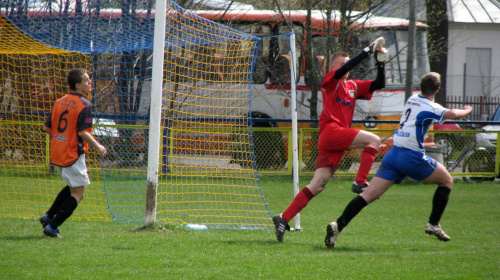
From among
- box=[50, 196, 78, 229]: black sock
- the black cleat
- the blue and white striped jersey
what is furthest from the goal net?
the blue and white striped jersey

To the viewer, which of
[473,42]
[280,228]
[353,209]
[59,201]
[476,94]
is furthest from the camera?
[473,42]

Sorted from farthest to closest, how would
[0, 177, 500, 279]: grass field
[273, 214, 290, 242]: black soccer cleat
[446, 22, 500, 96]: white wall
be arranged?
[446, 22, 500, 96]: white wall < [273, 214, 290, 242]: black soccer cleat < [0, 177, 500, 279]: grass field

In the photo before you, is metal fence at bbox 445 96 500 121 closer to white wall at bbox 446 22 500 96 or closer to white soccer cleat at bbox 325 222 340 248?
white wall at bbox 446 22 500 96

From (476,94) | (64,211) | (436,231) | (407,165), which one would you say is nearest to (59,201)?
(64,211)

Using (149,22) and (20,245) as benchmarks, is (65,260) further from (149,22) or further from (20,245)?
(149,22)

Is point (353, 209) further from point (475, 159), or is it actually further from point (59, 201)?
point (475, 159)

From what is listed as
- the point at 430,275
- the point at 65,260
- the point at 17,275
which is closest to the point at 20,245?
the point at 65,260

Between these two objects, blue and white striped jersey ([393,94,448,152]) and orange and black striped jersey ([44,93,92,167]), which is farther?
orange and black striped jersey ([44,93,92,167])

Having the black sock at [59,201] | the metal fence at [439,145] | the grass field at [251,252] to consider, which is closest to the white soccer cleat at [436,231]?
the grass field at [251,252]

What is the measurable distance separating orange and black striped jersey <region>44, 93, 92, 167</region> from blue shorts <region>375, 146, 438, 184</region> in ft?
10.1

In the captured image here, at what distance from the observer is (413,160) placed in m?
5.80

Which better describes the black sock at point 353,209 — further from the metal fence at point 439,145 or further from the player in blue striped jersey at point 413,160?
the metal fence at point 439,145

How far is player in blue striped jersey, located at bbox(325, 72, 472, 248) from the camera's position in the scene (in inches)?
229

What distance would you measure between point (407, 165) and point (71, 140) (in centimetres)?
342
